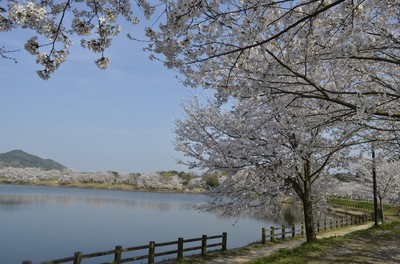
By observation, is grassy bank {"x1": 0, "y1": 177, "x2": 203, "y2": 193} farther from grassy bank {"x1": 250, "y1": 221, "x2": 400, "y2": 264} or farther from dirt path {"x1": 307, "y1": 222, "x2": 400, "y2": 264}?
grassy bank {"x1": 250, "y1": 221, "x2": 400, "y2": 264}

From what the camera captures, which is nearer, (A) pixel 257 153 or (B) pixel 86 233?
(A) pixel 257 153

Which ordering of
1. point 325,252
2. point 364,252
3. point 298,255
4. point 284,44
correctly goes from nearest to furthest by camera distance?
point 284,44, point 298,255, point 325,252, point 364,252

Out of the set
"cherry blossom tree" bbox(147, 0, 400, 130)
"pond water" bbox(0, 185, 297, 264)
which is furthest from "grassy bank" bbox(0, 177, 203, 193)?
"cherry blossom tree" bbox(147, 0, 400, 130)

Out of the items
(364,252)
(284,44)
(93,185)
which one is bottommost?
(364,252)

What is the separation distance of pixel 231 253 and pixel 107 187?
109300 mm

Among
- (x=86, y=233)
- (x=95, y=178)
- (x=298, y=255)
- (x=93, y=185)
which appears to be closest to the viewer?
(x=298, y=255)

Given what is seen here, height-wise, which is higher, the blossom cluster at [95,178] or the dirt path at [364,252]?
the blossom cluster at [95,178]

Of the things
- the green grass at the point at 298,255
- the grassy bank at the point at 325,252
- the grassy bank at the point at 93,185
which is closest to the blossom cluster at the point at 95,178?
the grassy bank at the point at 93,185

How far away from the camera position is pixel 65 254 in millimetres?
18109

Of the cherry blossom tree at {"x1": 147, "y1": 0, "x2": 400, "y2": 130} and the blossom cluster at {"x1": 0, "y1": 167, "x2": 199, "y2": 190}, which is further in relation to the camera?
the blossom cluster at {"x1": 0, "y1": 167, "x2": 199, "y2": 190}

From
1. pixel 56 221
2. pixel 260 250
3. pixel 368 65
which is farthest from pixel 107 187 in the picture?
pixel 368 65

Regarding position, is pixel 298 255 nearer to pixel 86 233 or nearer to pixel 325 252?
pixel 325 252

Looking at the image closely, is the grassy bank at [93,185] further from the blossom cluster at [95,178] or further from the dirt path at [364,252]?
the dirt path at [364,252]

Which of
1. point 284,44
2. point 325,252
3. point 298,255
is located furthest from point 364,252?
point 284,44
